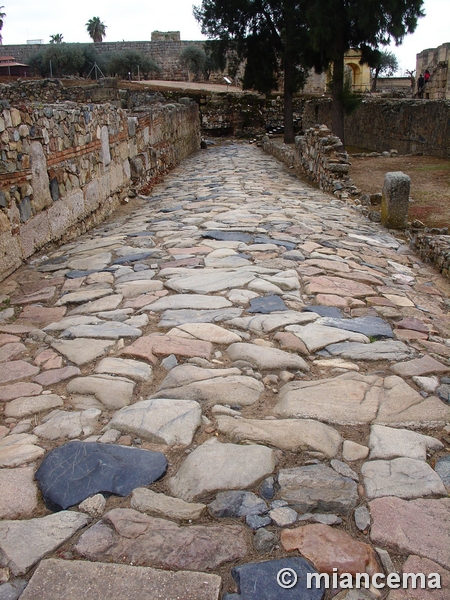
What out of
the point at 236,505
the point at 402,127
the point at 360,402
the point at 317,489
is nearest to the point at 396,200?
the point at 360,402

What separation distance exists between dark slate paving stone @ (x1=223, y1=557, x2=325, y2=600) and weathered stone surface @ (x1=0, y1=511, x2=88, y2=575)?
593 millimetres

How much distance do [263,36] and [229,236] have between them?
649 inches

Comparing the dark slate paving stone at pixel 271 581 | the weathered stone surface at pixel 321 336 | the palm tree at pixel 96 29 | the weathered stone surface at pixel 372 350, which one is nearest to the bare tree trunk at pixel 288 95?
the weathered stone surface at pixel 321 336

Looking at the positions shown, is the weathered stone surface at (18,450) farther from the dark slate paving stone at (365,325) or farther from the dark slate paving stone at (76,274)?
the dark slate paving stone at (76,274)

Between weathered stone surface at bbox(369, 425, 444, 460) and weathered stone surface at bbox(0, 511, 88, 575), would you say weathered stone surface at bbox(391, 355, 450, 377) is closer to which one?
weathered stone surface at bbox(369, 425, 444, 460)

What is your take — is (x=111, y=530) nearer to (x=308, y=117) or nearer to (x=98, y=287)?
(x=98, y=287)

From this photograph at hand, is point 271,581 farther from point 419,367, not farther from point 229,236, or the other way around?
point 229,236

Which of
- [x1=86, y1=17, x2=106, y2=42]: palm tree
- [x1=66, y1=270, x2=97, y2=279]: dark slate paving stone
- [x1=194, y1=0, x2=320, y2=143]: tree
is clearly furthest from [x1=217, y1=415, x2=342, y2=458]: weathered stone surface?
[x1=86, y1=17, x2=106, y2=42]: palm tree

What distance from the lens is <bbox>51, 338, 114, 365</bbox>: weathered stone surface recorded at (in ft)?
10.3

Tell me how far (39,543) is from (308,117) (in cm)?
2526

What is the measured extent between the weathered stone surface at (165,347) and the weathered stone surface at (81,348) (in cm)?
16

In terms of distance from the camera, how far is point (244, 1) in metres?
18.9

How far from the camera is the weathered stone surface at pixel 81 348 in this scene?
313 centimetres

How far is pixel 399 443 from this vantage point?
91.3 inches
